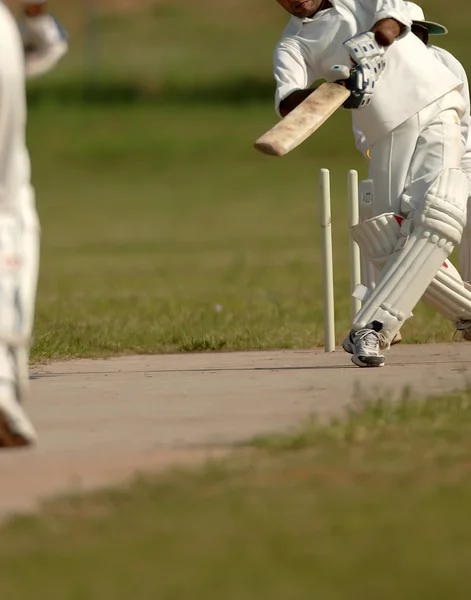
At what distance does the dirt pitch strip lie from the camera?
5445mm

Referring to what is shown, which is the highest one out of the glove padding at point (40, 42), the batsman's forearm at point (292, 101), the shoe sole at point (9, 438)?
the glove padding at point (40, 42)

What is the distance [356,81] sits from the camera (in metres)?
7.97

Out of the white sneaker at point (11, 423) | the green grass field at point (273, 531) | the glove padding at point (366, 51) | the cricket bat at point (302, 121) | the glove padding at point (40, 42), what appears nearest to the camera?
the green grass field at point (273, 531)

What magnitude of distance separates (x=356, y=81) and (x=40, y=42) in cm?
219

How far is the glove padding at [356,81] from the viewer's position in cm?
797

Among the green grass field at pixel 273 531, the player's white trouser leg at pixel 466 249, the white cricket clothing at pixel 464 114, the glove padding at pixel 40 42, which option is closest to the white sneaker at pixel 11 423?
the green grass field at pixel 273 531

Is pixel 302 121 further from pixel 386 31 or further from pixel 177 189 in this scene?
pixel 177 189

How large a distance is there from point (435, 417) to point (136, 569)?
222cm

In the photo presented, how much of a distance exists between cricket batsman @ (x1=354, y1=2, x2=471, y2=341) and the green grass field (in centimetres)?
283

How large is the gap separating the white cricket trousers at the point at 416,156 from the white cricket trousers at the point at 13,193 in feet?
8.80

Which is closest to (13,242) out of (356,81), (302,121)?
(302,121)

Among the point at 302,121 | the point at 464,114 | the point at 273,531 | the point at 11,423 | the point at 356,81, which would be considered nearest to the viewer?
the point at 273,531

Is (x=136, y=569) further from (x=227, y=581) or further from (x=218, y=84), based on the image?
(x=218, y=84)

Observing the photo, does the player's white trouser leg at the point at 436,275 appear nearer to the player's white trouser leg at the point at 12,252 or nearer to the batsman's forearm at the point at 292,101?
the batsman's forearm at the point at 292,101
